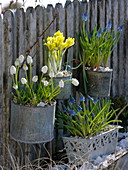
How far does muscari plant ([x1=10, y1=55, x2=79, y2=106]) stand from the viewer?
4.12 meters

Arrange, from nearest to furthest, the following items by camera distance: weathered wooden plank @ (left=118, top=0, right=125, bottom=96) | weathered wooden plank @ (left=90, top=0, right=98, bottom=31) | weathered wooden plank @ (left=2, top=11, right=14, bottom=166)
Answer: weathered wooden plank @ (left=2, top=11, right=14, bottom=166) → weathered wooden plank @ (left=90, top=0, right=98, bottom=31) → weathered wooden plank @ (left=118, top=0, right=125, bottom=96)

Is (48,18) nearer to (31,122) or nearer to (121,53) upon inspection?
(31,122)

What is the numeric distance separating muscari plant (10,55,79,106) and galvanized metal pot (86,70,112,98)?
1.89 feet

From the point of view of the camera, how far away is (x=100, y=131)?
471cm

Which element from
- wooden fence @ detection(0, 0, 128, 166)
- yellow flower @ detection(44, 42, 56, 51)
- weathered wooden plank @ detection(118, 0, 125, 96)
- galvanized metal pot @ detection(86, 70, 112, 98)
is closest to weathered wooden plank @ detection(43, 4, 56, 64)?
wooden fence @ detection(0, 0, 128, 166)

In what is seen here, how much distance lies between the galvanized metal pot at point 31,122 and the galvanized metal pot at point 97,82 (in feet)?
2.76

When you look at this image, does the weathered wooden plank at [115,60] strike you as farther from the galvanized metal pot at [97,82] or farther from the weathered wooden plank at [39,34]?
the weathered wooden plank at [39,34]

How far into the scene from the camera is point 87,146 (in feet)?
14.6

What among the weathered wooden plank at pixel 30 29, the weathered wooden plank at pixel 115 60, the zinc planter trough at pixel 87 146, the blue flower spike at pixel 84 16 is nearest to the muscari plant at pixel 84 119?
the zinc planter trough at pixel 87 146

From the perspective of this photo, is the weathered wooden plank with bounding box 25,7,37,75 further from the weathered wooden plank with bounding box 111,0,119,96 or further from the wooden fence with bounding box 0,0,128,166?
the weathered wooden plank with bounding box 111,0,119,96

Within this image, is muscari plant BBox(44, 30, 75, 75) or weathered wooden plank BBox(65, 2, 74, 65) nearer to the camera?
muscari plant BBox(44, 30, 75, 75)

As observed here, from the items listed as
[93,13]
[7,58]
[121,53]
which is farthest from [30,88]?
[121,53]

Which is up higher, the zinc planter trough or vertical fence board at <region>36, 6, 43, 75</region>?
vertical fence board at <region>36, 6, 43, 75</region>

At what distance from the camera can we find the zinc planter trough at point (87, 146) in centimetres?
446
